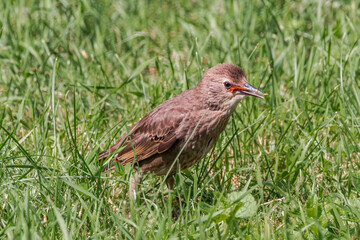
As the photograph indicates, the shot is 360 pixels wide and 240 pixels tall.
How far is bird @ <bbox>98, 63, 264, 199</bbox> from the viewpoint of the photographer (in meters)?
4.29

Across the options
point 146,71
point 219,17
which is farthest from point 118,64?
point 219,17

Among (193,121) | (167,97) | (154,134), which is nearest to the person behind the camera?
(193,121)

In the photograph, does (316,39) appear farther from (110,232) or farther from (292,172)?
(110,232)

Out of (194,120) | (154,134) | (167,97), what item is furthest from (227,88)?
(167,97)

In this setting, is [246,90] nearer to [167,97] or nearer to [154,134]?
[154,134]

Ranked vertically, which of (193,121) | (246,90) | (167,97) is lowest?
(167,97)

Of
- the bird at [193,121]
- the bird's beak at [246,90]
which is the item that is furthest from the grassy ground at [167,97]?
the bird's beak at [246,90]

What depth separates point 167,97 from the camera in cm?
527

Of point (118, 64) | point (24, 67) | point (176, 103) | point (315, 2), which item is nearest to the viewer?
point (176, 103)

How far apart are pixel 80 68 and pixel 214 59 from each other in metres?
1.37

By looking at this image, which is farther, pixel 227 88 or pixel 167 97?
pixel 167 97

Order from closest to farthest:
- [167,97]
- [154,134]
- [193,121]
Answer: [193,121] → [154,134] → [167,97]

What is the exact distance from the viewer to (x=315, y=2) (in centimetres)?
725

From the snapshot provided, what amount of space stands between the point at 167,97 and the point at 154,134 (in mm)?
870
